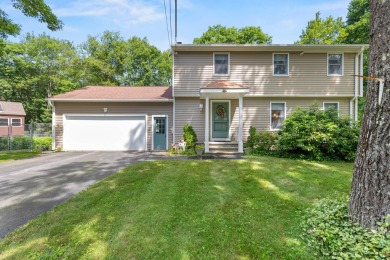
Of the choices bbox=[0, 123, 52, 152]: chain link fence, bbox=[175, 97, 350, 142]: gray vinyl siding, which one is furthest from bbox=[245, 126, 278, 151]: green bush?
bbox=[0, 123, 52, 152]: chain link fence

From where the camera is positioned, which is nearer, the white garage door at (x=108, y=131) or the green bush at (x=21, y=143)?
the white garage door at (x=108, y=131)

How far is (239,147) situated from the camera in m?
9.49

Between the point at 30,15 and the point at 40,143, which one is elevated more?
the point at 30,15

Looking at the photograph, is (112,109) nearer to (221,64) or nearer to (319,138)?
(221,64)

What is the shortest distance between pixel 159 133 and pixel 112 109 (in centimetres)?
299

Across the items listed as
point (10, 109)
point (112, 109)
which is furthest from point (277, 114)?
point (10, 109)

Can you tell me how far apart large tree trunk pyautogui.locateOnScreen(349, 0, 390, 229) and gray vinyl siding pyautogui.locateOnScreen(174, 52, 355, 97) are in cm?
831

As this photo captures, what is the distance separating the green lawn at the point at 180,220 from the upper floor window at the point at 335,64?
773cm

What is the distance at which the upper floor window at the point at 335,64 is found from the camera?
34.9 ft

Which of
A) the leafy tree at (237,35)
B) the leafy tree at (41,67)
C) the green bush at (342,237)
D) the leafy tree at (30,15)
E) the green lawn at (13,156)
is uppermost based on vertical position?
the leafy tree at (237,35)

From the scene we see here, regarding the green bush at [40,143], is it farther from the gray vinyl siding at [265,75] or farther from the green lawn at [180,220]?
the green lawn at [180,220]

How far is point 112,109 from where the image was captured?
1157 cm

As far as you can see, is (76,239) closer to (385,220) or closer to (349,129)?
(385,220)

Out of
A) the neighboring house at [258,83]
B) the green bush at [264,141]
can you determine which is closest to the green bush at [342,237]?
the green bush at [264,141]
